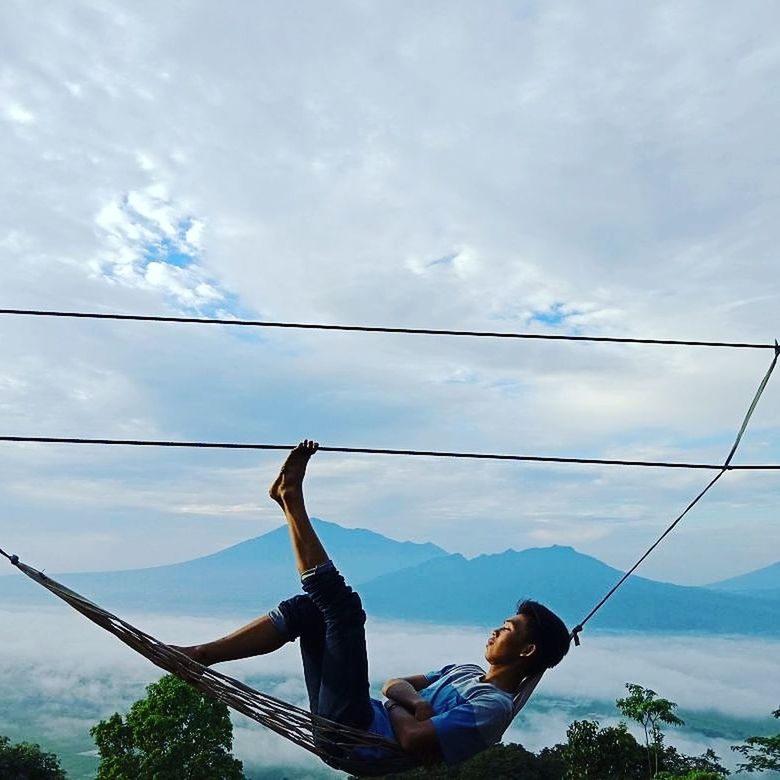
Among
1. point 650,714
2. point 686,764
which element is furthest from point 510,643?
point 686,764

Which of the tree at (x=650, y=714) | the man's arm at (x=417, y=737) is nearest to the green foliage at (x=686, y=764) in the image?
the tree at (x=650, y=714)

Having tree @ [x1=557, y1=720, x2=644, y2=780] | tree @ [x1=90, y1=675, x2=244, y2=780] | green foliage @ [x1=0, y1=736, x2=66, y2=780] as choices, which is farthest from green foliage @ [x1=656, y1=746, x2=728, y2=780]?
green foliage @ [x1=0, y1=736, x2=66, y2=780]

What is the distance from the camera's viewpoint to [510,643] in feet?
9.48

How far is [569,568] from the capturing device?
198 m

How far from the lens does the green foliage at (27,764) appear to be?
1855cm

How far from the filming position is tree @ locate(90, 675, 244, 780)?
1789cm

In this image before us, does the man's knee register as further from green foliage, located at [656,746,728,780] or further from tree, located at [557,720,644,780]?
green foliage, located at [656,746,728,780]

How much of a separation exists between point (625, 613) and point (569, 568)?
3186 cm

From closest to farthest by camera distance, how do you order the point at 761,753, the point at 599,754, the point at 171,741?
1. the point at 171,741
2. the point at 761,753
3. the point at 599,754

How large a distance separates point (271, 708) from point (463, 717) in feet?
1.75

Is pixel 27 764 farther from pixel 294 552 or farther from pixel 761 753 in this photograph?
pixel 294 552

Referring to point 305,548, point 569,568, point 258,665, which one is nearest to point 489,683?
point 305,548

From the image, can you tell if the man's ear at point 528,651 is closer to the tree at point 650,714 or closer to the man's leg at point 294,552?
the man's leg at point 294,552

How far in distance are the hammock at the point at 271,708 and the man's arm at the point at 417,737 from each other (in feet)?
0.12
